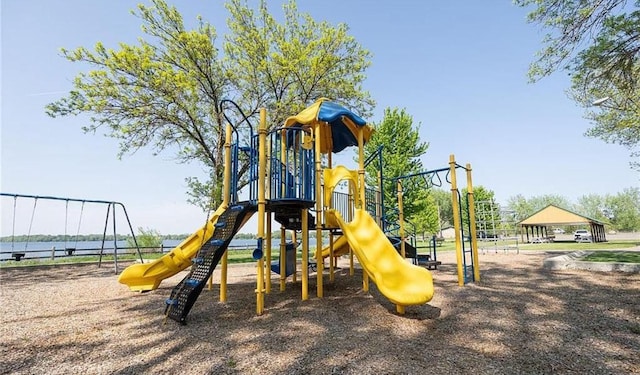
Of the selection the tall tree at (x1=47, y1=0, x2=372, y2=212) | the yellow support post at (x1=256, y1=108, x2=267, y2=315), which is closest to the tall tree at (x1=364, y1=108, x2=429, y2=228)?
the tall tree at (x1=47, y1=0, x2=372, y2=212)

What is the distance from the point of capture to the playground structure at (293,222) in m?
5.00

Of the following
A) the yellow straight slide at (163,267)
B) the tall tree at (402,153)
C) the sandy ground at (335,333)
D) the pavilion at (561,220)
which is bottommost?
the sandy ground at (335,333)

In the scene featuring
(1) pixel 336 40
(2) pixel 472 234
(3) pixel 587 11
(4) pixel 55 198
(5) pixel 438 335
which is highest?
(1) pixel 336 40

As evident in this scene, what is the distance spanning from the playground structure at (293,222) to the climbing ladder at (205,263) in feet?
0.05

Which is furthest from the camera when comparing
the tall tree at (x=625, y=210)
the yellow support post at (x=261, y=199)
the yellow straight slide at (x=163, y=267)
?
the tall tree at (x=625, y=210)

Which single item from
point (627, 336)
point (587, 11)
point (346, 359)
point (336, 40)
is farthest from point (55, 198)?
point (587, 11)

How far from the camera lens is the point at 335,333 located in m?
4.19

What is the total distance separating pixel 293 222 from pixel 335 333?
3.61 m

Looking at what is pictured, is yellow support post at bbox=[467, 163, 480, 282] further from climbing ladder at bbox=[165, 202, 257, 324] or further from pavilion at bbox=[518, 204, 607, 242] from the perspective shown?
pavilion at bbox=[518, 204, 607, 242]

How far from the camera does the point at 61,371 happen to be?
10.2ft

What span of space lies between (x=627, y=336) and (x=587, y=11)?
8.10 metres

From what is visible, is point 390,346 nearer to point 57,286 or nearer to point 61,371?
point 61,371

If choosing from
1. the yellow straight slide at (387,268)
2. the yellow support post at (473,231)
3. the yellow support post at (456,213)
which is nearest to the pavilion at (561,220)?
the yellow support post at (473,231)

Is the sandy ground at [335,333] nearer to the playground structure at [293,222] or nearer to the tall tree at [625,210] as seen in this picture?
the playground structure at [293,222]
